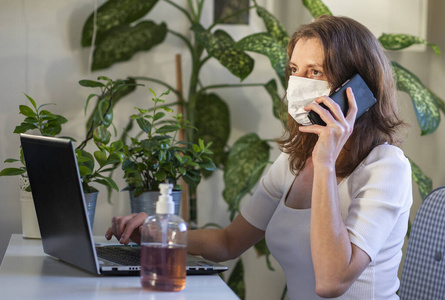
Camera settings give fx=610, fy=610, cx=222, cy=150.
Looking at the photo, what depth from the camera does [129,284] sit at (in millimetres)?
1023

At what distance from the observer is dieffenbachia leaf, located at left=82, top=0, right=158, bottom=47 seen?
2094mm

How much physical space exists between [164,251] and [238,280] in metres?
1.28

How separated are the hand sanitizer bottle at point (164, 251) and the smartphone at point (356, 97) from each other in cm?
39

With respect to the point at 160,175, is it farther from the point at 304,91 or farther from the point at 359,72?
the point at 359,72

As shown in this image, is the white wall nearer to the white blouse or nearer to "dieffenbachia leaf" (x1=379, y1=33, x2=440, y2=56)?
"dieffenbachia leaf" (x1=379, y1=33, x2=440, y2=56)

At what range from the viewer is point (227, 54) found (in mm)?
1975

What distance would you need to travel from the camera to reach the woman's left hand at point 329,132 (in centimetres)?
116

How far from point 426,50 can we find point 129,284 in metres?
1.81

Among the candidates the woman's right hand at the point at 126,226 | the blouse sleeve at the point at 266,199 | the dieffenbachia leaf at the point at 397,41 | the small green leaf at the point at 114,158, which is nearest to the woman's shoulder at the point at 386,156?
the blouse sleeve at the point at 266,199

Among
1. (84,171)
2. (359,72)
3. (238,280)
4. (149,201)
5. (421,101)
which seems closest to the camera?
(359,72)

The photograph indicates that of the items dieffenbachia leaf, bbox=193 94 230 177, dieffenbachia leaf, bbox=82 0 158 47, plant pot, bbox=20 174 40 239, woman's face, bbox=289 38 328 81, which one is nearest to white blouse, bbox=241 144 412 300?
woman's face, bbox=289 38 328 81

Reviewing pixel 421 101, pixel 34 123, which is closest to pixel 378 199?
pixel 34 123

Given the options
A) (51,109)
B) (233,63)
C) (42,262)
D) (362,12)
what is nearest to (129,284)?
(42,262)

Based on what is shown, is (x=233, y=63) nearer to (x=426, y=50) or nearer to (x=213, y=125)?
(x=213, y=125)
